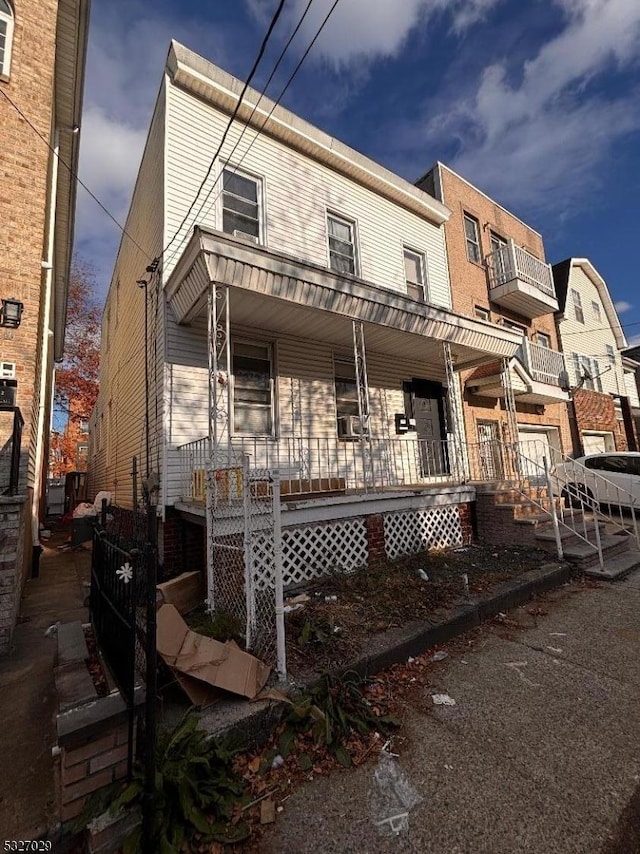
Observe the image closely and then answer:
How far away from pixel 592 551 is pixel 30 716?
301 inches

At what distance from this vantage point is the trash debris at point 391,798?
2141 mm

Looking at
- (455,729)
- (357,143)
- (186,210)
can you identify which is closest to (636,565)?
(455,729)

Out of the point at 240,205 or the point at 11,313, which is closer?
the point at 11,313

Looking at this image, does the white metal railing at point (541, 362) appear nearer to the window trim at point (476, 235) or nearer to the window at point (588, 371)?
the window trim at point (476, 235)

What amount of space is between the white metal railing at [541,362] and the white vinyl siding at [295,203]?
341 cm

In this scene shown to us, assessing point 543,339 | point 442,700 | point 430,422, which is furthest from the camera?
point 543,339

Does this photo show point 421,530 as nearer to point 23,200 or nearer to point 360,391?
point 360,391

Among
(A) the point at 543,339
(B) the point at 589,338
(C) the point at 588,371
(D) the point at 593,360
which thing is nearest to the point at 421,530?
(A) the point at 543,339

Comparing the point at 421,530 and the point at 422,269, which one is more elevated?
the point at 422,269

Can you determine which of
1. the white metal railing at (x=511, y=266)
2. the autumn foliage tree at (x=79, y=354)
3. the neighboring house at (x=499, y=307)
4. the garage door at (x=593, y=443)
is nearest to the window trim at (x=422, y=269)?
the neighboring house at (x=499, y=307)

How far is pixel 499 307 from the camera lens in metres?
14.1

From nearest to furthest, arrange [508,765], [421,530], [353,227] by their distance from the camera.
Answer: [508,765]
[421,530]
[353,227]

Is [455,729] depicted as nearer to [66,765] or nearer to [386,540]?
[66,765]

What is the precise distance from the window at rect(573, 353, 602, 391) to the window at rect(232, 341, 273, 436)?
49.8 ft
